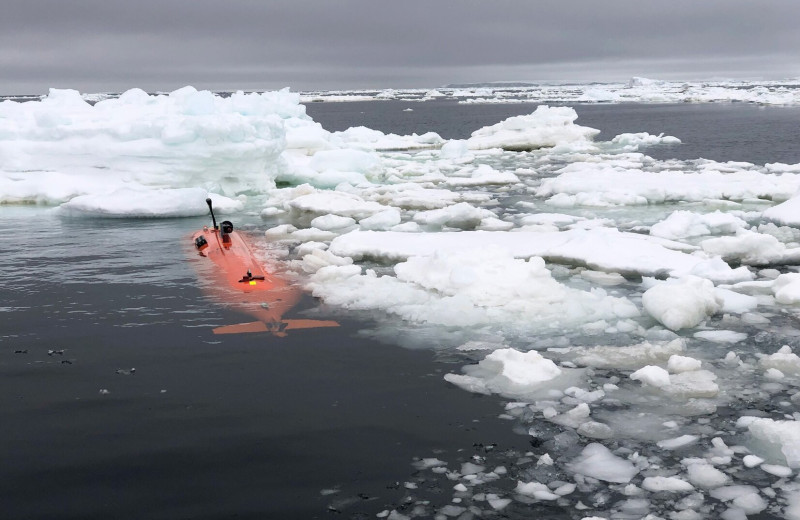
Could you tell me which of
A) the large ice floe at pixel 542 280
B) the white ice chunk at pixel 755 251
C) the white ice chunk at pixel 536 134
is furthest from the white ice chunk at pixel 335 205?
the white ice chunk at pixel 536 134

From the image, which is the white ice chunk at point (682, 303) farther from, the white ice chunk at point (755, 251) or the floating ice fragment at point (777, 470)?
the floating ice fragment at point (777, 470)

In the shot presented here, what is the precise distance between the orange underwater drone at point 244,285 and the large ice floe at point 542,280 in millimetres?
570

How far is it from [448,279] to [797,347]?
3.99m

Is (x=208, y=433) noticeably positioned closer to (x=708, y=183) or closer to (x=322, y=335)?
(x=322, y=335)

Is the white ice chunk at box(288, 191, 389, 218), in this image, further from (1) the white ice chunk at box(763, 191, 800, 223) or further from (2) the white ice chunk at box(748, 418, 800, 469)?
(2) the white ice chunk at box(748, 418, 800, 469)

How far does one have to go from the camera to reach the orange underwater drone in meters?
8.40

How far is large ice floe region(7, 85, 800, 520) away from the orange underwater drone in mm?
570

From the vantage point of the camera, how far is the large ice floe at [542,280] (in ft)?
16.6

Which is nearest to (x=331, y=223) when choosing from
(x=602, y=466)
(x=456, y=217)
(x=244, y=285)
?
(x=456, y=217)

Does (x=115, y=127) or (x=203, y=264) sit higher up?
(x=115, y=127)

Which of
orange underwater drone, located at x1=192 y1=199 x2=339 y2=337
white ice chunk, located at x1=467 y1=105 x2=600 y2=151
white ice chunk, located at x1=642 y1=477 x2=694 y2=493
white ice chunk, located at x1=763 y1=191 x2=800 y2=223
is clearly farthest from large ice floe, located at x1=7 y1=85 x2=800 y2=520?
white ice chunk, located at x1=467 y1=105 x2=600 y2=151

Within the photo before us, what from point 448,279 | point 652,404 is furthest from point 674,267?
point 652,404

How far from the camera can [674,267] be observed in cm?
1016

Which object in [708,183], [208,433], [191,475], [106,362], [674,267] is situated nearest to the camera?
[191,475]
